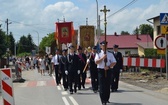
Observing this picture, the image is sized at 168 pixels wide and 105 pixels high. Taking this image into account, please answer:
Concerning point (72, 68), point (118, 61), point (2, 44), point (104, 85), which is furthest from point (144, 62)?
point (2, 44)

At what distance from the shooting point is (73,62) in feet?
52.5

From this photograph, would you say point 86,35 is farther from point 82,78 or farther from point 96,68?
point 96,68

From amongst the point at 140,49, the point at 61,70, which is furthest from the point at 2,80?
the point at 140,49

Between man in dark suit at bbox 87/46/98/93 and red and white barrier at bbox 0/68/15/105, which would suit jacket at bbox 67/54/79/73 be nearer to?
man in dark suit at bbox 87/46/98/93

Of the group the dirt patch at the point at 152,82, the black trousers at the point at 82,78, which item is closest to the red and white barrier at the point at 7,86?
the black trousers at the point at 82,78

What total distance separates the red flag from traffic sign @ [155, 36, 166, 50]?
80.5 ft

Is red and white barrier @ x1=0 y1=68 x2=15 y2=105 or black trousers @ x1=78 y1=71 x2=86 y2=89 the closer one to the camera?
red and white barrier @ x1=0 y1=68 x2=15 y2=105

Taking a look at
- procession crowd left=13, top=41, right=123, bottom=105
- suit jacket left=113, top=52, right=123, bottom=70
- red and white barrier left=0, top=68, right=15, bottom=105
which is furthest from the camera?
suit jacket left=113, top=52, right=123, bottom=70

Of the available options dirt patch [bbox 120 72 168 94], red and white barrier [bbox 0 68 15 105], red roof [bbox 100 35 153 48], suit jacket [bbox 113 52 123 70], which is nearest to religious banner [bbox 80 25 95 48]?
dirt patch [bbox 120 72 168 94]

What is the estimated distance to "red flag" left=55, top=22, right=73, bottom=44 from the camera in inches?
1742

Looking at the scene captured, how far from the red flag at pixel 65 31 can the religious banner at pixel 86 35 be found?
3.48 meters

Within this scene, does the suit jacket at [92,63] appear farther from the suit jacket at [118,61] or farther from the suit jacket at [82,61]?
the suit jacket at [118,61]

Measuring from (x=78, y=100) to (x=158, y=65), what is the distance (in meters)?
12.9

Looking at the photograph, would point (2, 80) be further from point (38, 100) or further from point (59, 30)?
point (59, 30)
